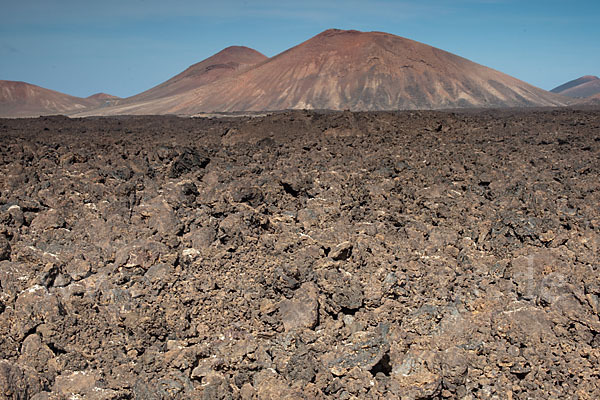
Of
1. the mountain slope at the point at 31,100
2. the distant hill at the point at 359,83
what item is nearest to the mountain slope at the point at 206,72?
the mountain slope at the point at 31,100

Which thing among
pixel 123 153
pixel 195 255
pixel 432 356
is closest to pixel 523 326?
pixel 432 356

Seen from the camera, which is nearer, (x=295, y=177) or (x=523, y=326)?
(x=523, y=326)

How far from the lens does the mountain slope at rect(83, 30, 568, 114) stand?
59969 mm

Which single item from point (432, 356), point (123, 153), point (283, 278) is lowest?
point (432, 356)

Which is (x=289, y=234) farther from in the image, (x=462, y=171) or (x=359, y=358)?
(x=462, y=171)

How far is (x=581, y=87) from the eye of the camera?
144m

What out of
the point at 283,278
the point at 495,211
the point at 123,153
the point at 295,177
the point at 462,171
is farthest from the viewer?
the point at 123,153

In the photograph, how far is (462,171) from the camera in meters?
9.00

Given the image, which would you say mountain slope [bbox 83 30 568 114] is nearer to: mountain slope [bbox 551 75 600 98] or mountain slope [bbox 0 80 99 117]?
mountain slope [bbox 0 80 99 117]

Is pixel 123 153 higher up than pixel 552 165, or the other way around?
pixel 123 153

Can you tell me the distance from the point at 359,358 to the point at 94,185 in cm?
494

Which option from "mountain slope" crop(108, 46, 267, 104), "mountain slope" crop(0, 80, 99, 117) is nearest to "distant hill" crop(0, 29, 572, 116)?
"mountain slope" crop(108, 46, 267, 104)

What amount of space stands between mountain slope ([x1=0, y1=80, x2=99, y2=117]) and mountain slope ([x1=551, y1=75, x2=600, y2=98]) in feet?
419

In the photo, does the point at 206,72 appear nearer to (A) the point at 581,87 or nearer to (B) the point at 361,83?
(B) the point at 361,83
